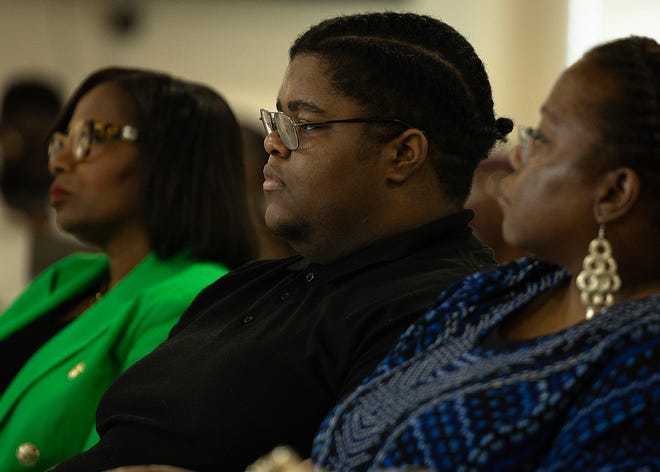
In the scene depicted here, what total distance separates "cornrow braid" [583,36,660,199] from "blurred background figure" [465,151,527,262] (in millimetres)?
1864

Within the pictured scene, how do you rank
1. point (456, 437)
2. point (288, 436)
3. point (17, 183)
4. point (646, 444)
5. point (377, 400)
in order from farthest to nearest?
1. point (17, 183)
2. point (288, 436)
3. point (377, 400)
4. point (456, 437)
5. point (646, 444)

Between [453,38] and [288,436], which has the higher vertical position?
[453,38]

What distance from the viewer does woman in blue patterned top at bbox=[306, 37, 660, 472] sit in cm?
123

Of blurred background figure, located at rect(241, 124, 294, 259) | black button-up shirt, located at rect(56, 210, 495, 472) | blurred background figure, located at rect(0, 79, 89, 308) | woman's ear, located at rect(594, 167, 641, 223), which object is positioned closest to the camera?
woman's ear, located at rect(594, 167, 641, 223)

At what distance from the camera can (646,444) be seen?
1.19 meters

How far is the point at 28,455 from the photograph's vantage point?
216 cm

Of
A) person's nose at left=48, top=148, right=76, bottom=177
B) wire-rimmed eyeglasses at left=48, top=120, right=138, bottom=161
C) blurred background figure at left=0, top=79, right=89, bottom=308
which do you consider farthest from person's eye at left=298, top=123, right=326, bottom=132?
blurred background figure at left=0, top=79, right=89, bottom=308

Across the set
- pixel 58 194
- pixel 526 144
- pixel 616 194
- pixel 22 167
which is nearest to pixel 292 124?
pixel 526 144

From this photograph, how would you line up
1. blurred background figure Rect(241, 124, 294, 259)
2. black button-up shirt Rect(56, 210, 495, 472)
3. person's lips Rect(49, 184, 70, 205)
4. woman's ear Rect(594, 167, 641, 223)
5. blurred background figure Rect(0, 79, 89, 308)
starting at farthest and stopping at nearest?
1. blurred background figure Rect(0, 79, 89, 308)
2. blurred background figure Rect(241, 124, 294, 259)
3. person's lips Rect(49, 184, 70, 205)
4. black button-up shirt Rect(56, 210, 495, 472)
5. woman's ear Rect(594, 167, 641, 223)

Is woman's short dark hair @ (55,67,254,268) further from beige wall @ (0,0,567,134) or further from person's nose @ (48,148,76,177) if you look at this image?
beige wall @ (0,0,567,134)

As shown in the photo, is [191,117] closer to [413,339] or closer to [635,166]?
[413,339]

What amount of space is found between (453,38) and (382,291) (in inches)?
17.9

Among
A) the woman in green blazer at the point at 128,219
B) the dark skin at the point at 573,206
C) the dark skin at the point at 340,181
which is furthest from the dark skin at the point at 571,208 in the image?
the woman in green blazer at the point at 128,219

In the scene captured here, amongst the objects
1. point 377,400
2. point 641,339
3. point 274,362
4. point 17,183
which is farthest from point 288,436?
point 17,183
